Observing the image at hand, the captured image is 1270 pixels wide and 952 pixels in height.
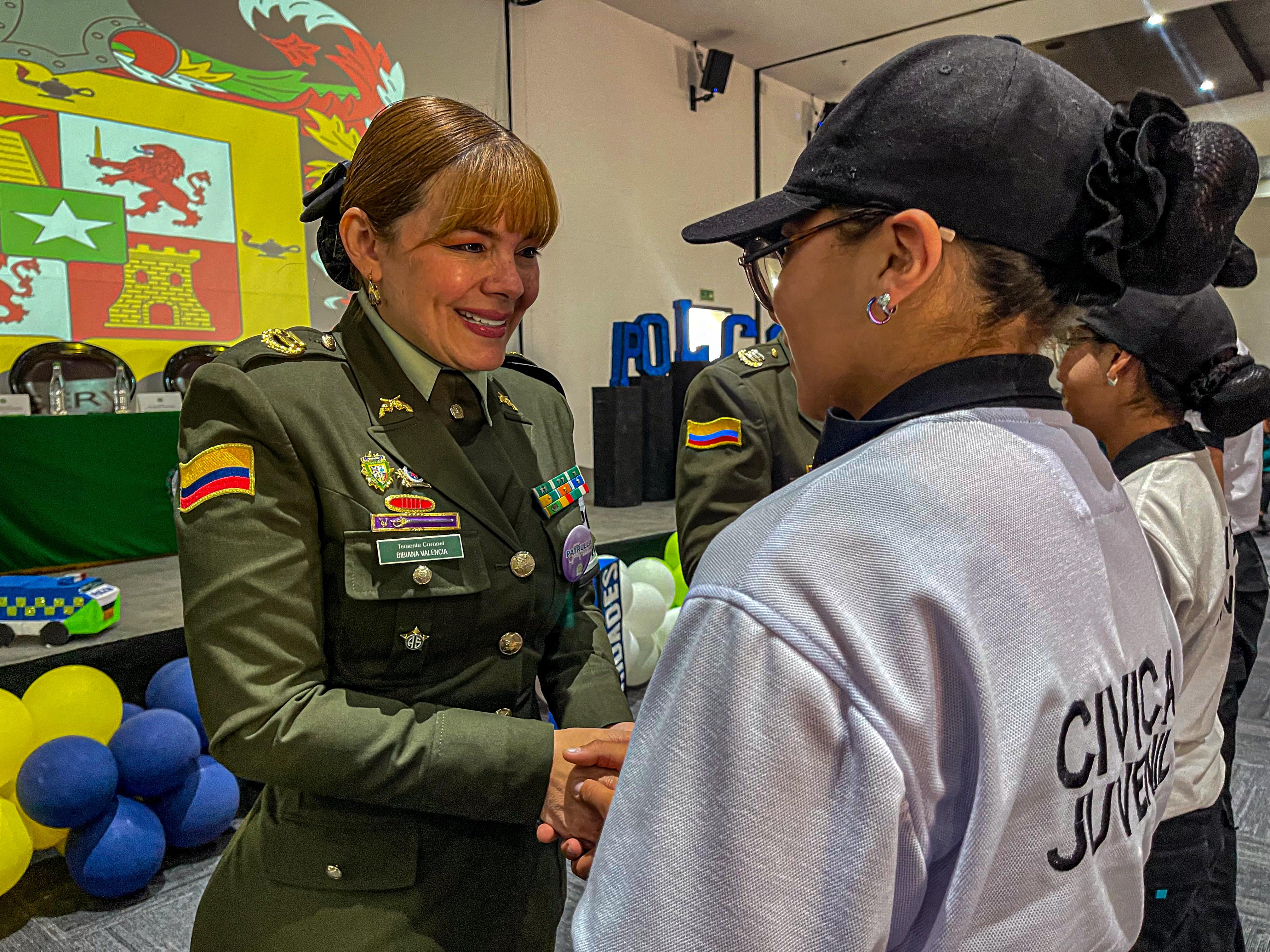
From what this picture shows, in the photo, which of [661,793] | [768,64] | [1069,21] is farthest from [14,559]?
[1069,21]

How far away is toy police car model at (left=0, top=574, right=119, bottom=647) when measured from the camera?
2.72m

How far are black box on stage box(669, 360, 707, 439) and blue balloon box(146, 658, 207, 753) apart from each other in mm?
4437

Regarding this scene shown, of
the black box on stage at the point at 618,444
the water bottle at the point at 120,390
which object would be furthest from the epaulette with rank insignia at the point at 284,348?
the black box on stage at the point at 618,444

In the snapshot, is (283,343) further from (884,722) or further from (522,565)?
(884,722)

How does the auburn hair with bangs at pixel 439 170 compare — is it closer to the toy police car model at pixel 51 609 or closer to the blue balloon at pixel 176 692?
the blue balloon at pixel 176 692

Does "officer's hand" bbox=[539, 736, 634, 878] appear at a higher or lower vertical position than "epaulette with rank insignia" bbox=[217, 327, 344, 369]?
lower

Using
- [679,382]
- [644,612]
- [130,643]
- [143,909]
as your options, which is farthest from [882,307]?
[679,382]

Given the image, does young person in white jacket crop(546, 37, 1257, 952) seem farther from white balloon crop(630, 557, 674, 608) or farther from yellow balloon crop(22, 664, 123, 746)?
white balloon crop(630, 557, 674, 608)

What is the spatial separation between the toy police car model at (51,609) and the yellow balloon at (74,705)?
0.70 feet

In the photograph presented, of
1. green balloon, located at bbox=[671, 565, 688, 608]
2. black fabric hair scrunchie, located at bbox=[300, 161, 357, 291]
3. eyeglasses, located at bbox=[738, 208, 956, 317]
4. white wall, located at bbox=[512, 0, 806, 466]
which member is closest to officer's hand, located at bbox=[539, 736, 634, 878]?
eyeglasses, located at bbox=[738, 208, 956, 317]

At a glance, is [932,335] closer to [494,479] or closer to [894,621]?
[894,621]

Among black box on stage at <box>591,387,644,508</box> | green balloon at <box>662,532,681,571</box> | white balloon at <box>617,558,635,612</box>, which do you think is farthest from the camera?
black box on stage at <box>591,387,644,508</box>

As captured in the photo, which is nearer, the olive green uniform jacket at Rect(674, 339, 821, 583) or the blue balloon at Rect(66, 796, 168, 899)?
the olive green uniform jacket at Rect(674, 339, 821, 583)

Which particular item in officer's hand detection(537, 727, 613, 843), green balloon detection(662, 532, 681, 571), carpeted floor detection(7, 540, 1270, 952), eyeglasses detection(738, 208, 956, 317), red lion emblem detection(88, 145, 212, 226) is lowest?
carpeted floor detection(7, 540, 1270, 952)
